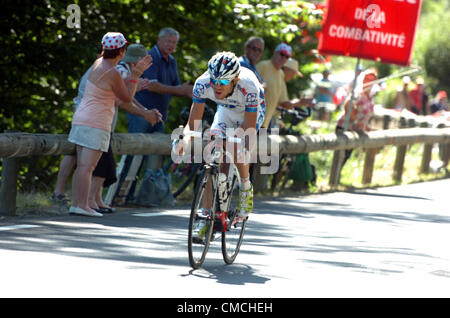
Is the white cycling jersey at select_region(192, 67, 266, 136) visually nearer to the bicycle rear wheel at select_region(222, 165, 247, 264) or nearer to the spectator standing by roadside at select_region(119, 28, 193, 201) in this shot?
the bicycle rear wheel at select_region(222, 165, 247, 264)

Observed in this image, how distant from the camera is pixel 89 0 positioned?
16875mm

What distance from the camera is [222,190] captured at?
888 centimetres

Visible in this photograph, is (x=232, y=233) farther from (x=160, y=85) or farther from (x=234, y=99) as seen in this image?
(x=160, y=85)

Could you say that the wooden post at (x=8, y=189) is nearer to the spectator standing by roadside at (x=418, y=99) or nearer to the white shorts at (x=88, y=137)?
the white shorts at (x=88, y=137)

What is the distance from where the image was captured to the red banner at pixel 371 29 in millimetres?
18453

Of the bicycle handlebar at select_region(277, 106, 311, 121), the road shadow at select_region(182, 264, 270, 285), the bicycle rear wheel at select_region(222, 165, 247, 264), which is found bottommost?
the road shadow at select_region(182, 264, 270, 285)

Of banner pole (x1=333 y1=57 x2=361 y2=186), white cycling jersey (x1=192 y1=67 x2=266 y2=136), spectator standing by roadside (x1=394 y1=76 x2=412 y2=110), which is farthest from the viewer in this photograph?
spectator standing by roadside (x1=394 y1=76 x2=412 y2=110)

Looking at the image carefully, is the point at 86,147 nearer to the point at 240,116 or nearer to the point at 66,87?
the point at 240,116

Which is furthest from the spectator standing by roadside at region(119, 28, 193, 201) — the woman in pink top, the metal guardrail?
the woman in pink top

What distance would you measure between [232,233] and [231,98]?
1.17m

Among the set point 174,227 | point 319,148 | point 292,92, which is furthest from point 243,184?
point 292,92

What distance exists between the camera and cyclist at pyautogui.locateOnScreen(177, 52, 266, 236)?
8.70 m

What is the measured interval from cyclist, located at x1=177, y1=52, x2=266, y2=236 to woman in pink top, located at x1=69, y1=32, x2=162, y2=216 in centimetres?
235
